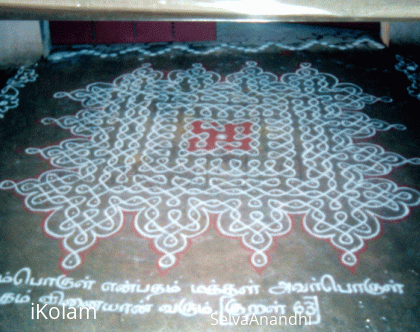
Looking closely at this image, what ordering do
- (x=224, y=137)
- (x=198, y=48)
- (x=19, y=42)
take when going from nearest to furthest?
(x=224, y=137), (x=19, y=42), (x=198, y=48)

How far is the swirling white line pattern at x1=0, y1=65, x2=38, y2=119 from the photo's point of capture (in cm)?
305

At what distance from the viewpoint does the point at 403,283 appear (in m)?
1.85

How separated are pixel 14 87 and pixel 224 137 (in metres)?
1.63

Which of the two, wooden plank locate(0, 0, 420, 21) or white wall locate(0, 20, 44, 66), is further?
white wall locate(0, 20, 44, 66)

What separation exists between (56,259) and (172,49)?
2.23m

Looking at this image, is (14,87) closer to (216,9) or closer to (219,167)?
(219,167)

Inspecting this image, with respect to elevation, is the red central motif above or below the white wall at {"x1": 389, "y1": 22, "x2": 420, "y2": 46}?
below

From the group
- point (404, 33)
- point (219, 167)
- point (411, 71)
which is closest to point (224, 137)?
point (219, 167)

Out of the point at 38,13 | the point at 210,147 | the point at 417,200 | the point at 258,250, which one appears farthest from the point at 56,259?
the point at 38,13

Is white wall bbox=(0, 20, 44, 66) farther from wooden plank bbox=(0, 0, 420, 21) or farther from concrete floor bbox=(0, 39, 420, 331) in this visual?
wooden plank bbox=(0, 0, 420, 21)

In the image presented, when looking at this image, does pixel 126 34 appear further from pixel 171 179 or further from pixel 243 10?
pixel 243 10

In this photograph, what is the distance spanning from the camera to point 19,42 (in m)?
3.52

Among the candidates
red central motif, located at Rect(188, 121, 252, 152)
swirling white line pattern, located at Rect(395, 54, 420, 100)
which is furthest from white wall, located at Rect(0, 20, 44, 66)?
swirling white line pattern, located at Rect(395, 54, 420, 100)

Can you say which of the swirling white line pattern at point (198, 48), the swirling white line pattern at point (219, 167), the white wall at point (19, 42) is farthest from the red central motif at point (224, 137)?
the white wall at point (19, 42)
